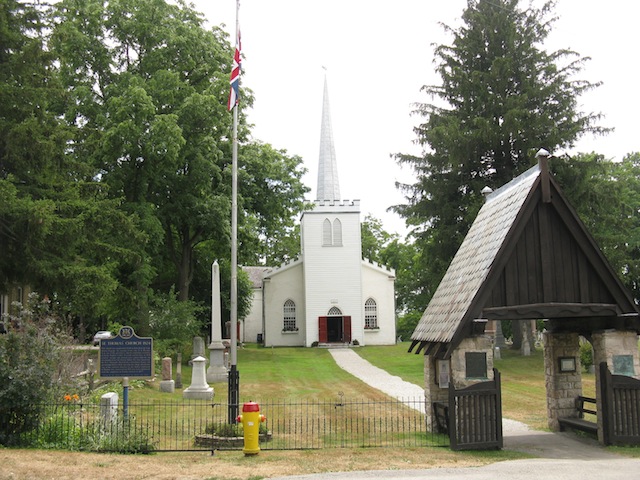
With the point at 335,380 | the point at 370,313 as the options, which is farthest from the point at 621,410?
the point at 370,313

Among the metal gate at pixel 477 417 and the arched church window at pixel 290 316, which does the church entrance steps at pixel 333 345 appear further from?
the metal gate at pixel 477 417

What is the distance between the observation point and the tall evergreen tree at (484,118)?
31281 mm

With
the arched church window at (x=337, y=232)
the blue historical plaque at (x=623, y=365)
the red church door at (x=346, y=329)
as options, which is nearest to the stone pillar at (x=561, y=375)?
the blue historical plaque at (x=623, y=365)

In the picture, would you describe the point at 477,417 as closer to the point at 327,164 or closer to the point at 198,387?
the point at 198,387

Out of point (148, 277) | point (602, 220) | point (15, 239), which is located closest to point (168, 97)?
point (148, 277)

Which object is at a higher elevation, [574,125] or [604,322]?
[574,125]

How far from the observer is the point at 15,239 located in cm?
1909

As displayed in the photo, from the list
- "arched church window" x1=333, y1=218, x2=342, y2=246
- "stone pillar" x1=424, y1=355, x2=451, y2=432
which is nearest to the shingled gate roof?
"stone pillar" x1=424, y1=355, x2=451, y2=432

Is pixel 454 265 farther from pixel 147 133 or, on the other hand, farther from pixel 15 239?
pixel 147 133

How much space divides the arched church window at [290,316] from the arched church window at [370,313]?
5.25 meters

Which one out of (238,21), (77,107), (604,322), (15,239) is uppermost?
(77,107)

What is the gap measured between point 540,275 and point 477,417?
9.83 feet

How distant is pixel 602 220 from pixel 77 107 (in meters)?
26.0

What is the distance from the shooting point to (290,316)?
48.5 m
